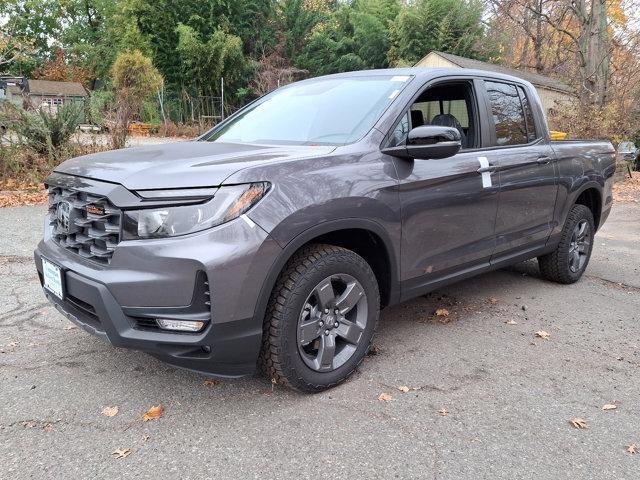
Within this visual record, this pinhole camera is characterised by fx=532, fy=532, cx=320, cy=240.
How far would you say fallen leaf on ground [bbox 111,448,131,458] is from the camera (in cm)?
238

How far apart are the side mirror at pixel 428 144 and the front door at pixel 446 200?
0.30ft

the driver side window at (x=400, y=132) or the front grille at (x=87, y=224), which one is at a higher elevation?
the driver side window at (x=400, y=132)

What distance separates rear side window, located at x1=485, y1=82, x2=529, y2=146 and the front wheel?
180cm

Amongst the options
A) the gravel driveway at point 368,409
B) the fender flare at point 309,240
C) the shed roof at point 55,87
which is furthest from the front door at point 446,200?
the shed roof at point 55,87

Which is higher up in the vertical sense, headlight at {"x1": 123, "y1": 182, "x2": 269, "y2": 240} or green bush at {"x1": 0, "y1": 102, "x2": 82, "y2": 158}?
green bush at {"x1": 0, "y1": 102, "x2": 82, "y2": 158}

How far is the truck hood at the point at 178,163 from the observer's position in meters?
2.45

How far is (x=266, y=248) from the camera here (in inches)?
96.9

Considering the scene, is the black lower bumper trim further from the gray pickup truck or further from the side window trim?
the side window trim

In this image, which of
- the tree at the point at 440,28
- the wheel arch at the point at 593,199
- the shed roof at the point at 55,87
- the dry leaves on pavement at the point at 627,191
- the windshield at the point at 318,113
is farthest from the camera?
the shed roof at the point at 55,87

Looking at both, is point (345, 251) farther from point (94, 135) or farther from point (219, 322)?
point (94, 135)

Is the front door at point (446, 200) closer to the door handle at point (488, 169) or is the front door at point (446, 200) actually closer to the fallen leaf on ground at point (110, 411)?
the door handle at point (488, 169)

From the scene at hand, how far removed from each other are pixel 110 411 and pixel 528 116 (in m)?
3.78

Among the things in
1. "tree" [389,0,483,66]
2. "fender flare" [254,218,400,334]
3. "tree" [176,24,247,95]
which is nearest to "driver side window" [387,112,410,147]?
"fender flare" [254,218,400,334]

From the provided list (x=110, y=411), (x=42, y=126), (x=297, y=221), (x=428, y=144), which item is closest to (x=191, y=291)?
(x=297, y=221)
